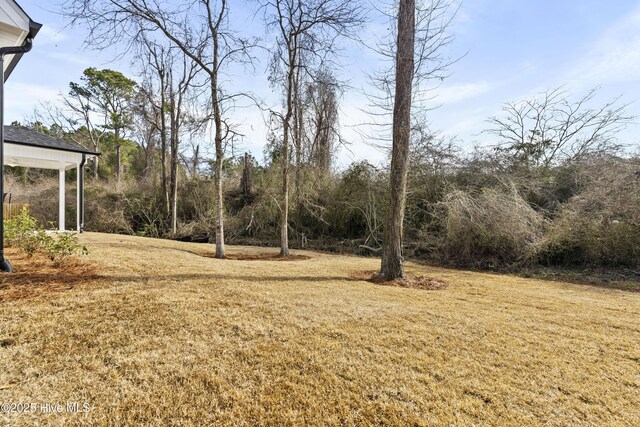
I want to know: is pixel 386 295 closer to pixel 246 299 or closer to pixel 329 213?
pixel 246 299

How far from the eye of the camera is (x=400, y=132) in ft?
17.6

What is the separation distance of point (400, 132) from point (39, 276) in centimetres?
566

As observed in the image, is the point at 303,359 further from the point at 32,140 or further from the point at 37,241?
the point at 32,140

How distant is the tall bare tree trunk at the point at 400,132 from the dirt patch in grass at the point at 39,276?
14.8 feet

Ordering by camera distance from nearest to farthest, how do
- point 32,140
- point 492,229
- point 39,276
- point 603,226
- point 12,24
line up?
point 39,276 → point 12,24 → point 603,226 → point 492,229 → point 32,140

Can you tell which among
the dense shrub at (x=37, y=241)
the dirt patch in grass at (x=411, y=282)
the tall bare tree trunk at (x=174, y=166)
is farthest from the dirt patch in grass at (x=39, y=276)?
the tall bare tree trunk at (x=174, y=166)

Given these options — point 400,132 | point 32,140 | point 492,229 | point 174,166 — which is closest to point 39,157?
point 32,140

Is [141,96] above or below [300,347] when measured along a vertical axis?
above

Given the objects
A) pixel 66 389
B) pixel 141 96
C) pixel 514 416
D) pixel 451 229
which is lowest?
pixel 514 416

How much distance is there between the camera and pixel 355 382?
1.94 meters

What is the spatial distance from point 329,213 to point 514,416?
10320mm

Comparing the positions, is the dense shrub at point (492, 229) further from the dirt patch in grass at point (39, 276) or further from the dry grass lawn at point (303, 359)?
the dirt patch in grass at point (39, 276)

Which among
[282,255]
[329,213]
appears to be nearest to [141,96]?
[329,213]

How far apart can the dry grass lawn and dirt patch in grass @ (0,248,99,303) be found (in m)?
0.13
